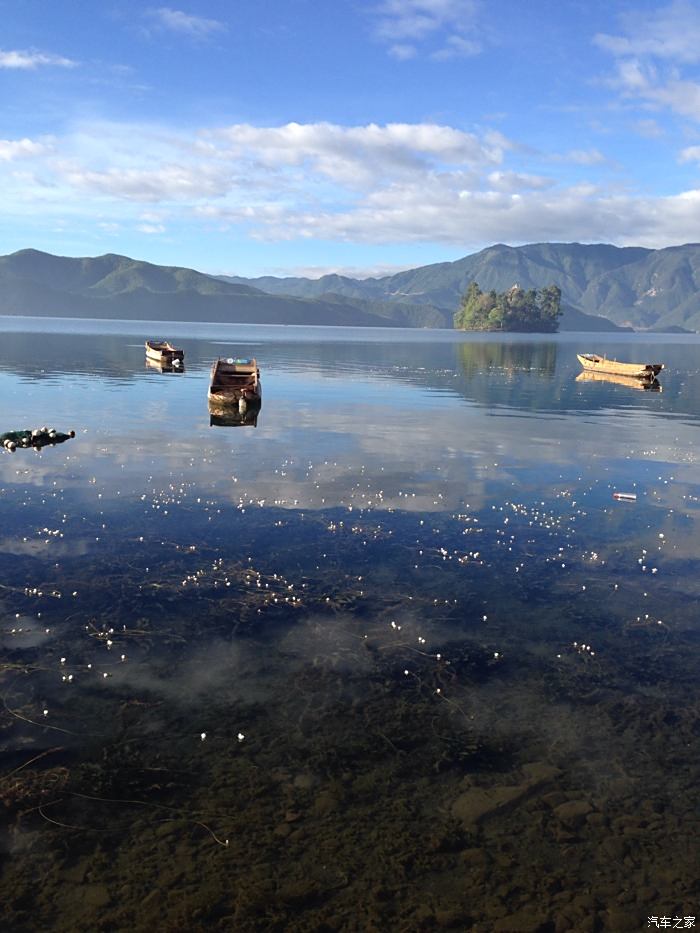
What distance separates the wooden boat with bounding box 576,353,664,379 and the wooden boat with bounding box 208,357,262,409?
65.2m

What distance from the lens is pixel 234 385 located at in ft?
200

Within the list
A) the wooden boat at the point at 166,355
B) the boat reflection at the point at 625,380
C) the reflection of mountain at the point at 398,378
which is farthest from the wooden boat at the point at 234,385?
the boat reflection at the point at 625,380

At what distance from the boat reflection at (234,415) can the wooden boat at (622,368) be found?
6993 centimetres

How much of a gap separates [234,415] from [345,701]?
41.5 meters

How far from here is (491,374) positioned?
336 ft

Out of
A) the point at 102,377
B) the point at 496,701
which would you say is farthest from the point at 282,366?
the point at 496,701

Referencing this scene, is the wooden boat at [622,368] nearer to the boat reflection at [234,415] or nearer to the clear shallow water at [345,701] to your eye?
the boat reflection at [234,415]

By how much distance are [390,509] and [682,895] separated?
18808 millimetres

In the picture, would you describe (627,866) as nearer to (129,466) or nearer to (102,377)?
(129,466)

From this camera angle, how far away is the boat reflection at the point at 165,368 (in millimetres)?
94463

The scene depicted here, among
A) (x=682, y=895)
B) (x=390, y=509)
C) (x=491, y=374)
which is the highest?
(x=491, y=374)

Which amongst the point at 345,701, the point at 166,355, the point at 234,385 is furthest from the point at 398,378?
the point at 345,701

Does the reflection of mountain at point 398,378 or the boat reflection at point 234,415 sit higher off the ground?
the reflection of mountain at point 398,378

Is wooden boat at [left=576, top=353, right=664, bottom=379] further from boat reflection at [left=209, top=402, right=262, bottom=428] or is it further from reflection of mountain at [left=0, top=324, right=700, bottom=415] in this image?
boat reflection at [left=209, top=402, right=262, bottom=428]
